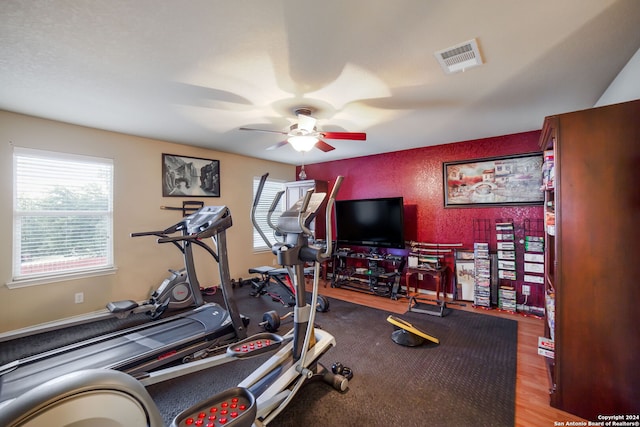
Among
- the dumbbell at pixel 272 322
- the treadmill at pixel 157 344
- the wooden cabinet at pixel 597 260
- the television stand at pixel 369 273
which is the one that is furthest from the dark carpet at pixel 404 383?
the television stand at pixel 369 273

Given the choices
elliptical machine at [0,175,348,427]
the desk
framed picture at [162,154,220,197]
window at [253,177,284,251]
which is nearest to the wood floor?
the desk

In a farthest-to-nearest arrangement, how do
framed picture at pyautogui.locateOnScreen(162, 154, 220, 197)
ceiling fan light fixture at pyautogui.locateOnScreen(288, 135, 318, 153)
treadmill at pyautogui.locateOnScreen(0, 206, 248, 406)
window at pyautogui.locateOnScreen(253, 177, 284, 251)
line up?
window at pyautogui.locateOnScreen(253, 177, 284, 251)
framed picture at pyautogui.locateOnScreen(162, 154, 220, 197)
ceiling fan light fixture at pyautogui.locateOnScreen(288, 135, 318, 153)
treadmill at pyautogui.locateOnScreen(0, 206, 248, 406)

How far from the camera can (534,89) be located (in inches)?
93.8

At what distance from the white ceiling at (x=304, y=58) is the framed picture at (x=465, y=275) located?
6.44ft

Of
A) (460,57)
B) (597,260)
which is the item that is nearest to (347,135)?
(460,57)

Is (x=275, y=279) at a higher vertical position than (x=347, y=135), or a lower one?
lower

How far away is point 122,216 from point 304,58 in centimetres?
334

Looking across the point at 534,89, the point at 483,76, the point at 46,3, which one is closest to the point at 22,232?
the point at 46,3

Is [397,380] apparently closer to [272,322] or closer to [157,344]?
[272,322]

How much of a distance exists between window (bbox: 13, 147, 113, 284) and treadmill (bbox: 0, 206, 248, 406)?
48.6 inches

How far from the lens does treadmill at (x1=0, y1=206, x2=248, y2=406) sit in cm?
207

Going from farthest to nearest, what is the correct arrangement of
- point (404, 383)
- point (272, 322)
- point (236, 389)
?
1. point (272, 322)
2. point (404, 383)
3. point (236, 389)

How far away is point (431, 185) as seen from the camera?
14.5 ft

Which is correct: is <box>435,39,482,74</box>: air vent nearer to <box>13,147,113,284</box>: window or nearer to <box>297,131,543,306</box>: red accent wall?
<box>297,131,543,306</box>: red accent wall
